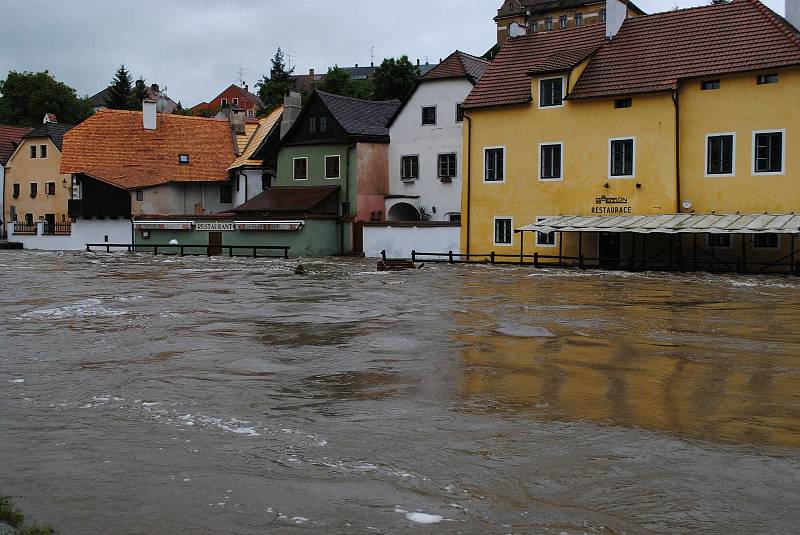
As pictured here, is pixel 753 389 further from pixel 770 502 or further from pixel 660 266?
pixel 660 266

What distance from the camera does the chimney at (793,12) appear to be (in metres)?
36.6

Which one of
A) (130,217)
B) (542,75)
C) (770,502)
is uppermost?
(542,75)

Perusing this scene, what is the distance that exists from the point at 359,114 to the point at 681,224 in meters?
25.7

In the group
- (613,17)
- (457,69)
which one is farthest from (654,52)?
(457,69)

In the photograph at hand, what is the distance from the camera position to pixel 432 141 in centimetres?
4822

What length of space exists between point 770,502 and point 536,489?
73.9 inches

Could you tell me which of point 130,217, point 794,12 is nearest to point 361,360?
point 794,12

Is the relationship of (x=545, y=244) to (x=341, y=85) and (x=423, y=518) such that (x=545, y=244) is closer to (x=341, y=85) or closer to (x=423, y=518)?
(x=423, y=518)

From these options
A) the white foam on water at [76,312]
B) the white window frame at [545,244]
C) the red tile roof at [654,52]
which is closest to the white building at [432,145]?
the red tile roof at [654,52]

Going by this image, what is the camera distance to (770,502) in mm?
6984

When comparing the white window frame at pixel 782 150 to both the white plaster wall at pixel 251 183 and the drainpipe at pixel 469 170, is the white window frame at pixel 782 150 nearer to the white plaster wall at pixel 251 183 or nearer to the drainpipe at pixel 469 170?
the drainpipe at pixel 469 170

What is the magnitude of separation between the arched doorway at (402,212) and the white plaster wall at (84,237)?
61.7 ft

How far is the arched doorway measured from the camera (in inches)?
1953

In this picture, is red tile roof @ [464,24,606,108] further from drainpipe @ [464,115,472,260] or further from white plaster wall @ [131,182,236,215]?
white plaster wall @ [131,182,236,215]
